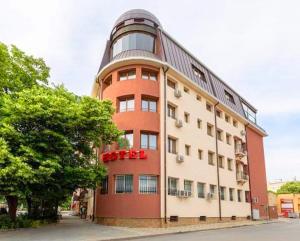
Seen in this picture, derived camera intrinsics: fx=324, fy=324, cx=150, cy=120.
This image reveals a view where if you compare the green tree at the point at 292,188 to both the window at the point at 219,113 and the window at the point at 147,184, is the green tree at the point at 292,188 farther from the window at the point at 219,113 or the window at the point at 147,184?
the window at the point at 147,184

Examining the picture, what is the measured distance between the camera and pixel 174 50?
102ft

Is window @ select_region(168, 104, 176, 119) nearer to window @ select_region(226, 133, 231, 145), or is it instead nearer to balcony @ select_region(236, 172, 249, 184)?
window @ select_region(226, 133, 231, 145)

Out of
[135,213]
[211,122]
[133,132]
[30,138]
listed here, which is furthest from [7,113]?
[211,122]

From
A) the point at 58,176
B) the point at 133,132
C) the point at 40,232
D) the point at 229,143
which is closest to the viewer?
the point at 40,232

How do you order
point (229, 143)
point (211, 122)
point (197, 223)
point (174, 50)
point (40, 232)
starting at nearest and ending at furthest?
1. point (40, 232)
2. point (197, 223)
3. point (174, 50)
4. point (211, 122)
5. point (229, 143)

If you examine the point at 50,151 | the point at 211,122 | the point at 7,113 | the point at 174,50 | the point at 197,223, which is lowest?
the point at 197,223

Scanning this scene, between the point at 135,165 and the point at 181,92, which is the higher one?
the point at 181,92

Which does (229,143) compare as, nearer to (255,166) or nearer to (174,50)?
(255,166)

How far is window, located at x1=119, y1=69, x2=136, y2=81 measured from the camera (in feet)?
90.1

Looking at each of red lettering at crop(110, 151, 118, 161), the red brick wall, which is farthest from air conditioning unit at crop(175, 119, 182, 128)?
the red brick wall

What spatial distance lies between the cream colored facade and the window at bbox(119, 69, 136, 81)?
110 inches

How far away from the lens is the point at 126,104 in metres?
26.9

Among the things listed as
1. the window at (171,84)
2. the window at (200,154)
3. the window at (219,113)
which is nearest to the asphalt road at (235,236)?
the window at (200,154)

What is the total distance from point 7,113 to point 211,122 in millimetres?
21206
